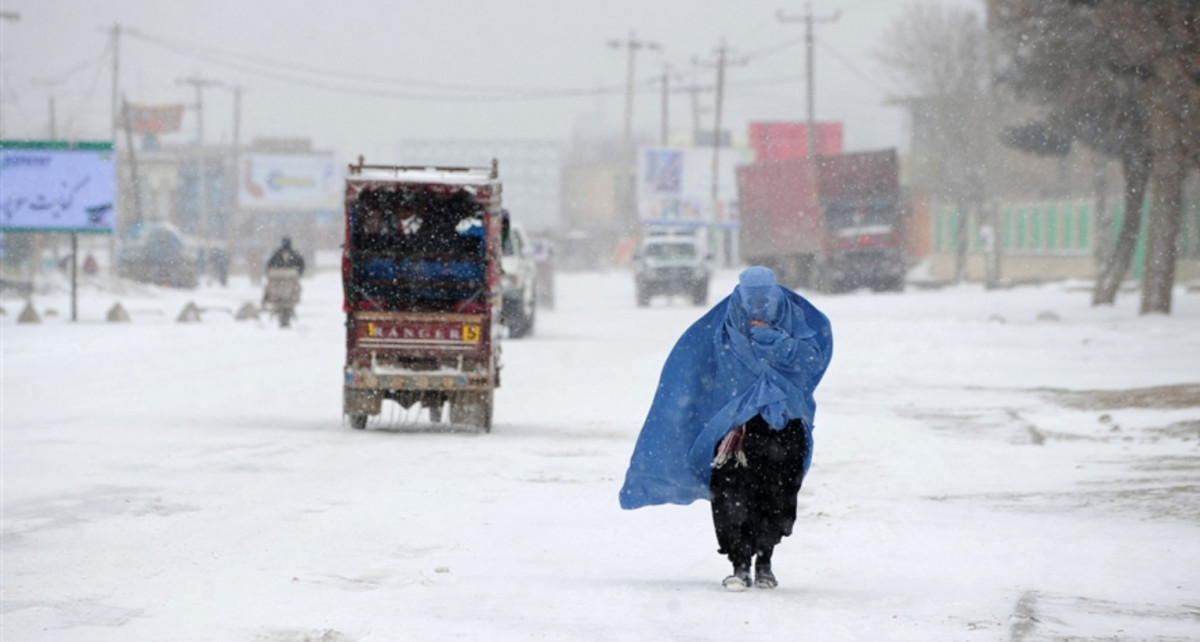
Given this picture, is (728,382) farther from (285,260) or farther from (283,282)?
(285,260)

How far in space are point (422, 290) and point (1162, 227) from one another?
2192 cm

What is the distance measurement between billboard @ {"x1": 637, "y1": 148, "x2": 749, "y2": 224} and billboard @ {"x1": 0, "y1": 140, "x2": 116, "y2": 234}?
70268mm

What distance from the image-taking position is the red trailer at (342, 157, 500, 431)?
1684 cm

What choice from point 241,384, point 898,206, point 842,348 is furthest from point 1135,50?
point 898,206

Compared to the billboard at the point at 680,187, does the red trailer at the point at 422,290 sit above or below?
below

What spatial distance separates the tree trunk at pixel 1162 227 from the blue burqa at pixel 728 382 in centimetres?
2644

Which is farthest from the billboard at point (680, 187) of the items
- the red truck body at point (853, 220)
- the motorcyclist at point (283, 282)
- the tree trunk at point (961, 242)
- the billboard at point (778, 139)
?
the motorcyclist at point (283, 282)

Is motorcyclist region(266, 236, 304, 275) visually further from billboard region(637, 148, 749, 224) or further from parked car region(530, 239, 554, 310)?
billboard region(637, 148, 749, 224)

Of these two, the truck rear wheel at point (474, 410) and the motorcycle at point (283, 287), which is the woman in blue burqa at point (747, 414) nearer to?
the truck rear wheel at point (474, 410)

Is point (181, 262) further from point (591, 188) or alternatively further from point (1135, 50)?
point (591, 188)

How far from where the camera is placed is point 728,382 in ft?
28.3

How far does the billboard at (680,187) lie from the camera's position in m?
106

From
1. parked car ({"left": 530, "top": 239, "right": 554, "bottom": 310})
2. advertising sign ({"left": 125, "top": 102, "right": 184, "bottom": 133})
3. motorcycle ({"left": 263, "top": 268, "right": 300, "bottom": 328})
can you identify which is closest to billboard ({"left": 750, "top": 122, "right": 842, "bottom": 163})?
advertising sign ({"left": 125, "top": 102, "right": 184, "bottom": 133})

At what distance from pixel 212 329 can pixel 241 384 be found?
12.7 metres
